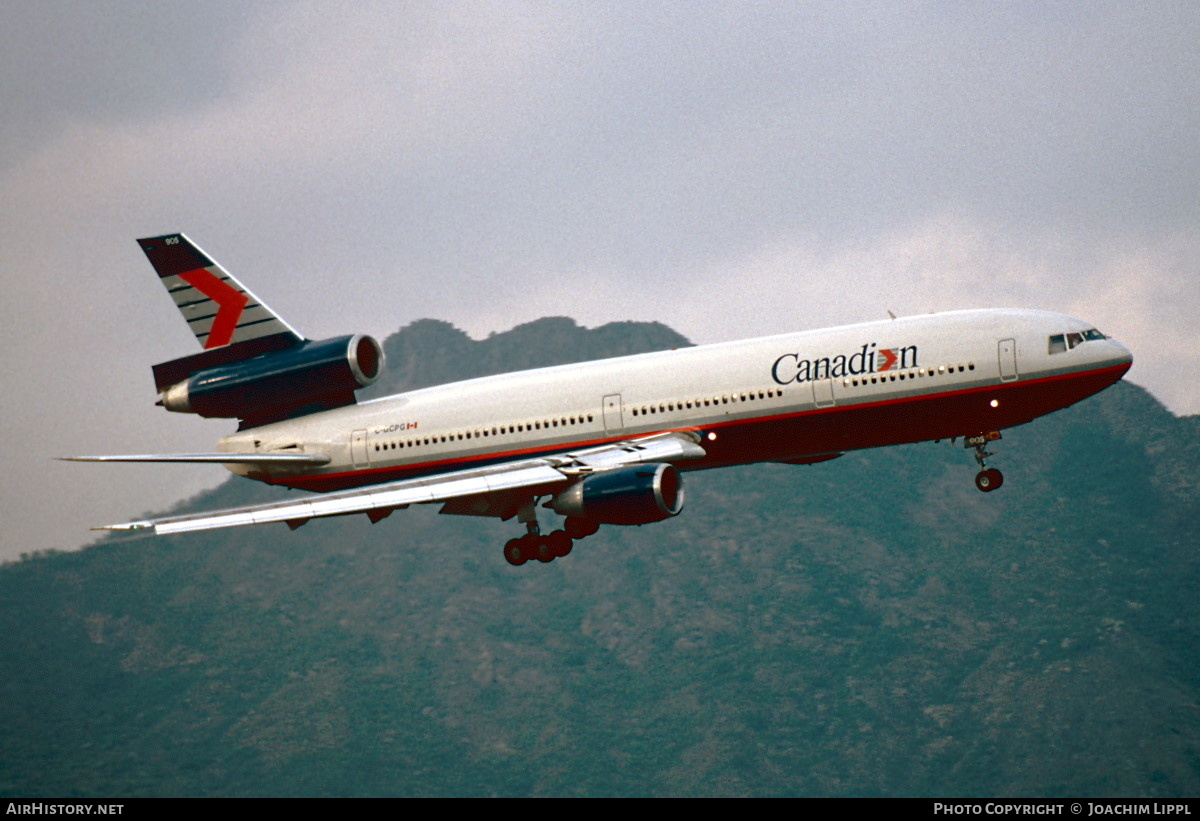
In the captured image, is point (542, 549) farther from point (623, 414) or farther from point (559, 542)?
point (623, 414)

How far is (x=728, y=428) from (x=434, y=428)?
1357cm

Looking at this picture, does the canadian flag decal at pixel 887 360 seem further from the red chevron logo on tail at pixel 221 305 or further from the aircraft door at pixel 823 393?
the red chevron logo on tail at pixel 221 305

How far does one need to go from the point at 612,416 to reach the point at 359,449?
486 inches

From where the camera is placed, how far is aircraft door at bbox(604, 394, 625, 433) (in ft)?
182

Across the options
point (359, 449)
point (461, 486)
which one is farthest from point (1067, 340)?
point (359, 449)

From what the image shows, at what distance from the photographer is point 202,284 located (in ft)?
211

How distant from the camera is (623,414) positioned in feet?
181

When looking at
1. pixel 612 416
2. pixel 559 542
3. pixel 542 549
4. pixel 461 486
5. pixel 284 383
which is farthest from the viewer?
pixel 284 383

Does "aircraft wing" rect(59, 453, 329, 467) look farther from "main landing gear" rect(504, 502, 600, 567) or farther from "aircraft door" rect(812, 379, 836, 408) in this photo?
"aircraft door" rect(812, 379, 836, 408)

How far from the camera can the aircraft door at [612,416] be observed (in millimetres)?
55344

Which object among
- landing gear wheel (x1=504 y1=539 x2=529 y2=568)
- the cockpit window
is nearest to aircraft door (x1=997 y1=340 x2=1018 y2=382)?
the cockpit window
